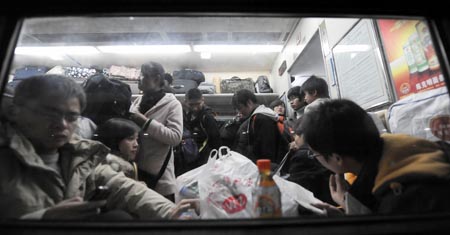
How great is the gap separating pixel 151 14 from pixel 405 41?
4.07 feet

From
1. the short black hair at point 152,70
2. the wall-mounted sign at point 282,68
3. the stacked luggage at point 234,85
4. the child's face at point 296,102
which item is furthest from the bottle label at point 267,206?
the wall-mounted sign at point 282,68

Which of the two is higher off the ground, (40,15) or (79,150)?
(40,15)

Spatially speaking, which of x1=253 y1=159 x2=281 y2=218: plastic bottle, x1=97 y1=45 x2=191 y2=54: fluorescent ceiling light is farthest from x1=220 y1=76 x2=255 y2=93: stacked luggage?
x1=253 y1=159 x2=281 y2=218: plastic bottle

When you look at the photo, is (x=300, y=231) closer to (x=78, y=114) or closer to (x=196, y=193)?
(x=196, y=193)

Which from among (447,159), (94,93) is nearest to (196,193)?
(94,93)

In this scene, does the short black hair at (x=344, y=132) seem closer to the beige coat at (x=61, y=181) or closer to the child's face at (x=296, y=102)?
the beige coat at (x=61, y=181)

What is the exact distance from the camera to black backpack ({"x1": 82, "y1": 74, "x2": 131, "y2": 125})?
0.98m

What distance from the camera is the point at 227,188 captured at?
0.88 meters

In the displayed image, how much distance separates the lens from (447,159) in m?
0.71

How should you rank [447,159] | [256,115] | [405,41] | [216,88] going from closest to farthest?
[447,159] < [405,41] < [256,115] < [216,88]

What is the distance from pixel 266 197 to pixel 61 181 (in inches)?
24.8

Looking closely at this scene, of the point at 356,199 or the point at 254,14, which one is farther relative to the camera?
the point at 356,199

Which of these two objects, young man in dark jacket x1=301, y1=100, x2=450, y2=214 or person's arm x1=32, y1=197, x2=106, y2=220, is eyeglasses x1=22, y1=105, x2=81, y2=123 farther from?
young man in dark jacket x1=301, y1=100, x2=450, y2=214

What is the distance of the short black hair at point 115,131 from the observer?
113cm
